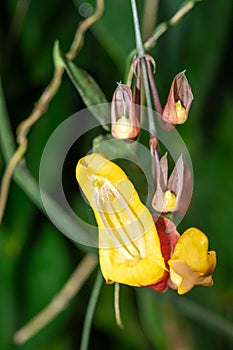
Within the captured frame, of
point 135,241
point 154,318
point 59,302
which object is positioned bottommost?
point 154,318

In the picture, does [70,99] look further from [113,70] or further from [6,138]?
[6,138]

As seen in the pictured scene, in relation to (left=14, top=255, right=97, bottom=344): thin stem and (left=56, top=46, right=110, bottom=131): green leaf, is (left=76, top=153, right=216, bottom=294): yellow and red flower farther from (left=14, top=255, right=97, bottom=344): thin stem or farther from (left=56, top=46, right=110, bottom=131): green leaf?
(left=14, top=255, right=97, bottom=344): thin stem

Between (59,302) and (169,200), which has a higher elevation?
(169,200)

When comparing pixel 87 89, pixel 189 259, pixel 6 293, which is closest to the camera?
pixel 189 259

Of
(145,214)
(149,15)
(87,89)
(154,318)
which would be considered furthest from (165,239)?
(154,318)

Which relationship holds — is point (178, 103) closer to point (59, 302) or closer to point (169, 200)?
point (169, 200)

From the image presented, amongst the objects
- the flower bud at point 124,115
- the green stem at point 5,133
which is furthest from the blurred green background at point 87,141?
the flower bud at point 124,115

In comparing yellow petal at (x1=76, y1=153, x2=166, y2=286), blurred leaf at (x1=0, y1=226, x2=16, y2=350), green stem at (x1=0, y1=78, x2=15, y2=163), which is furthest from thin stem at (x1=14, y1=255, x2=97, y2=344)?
yellow petal at (x1=76, y1=153, x2=166, y2=286)
